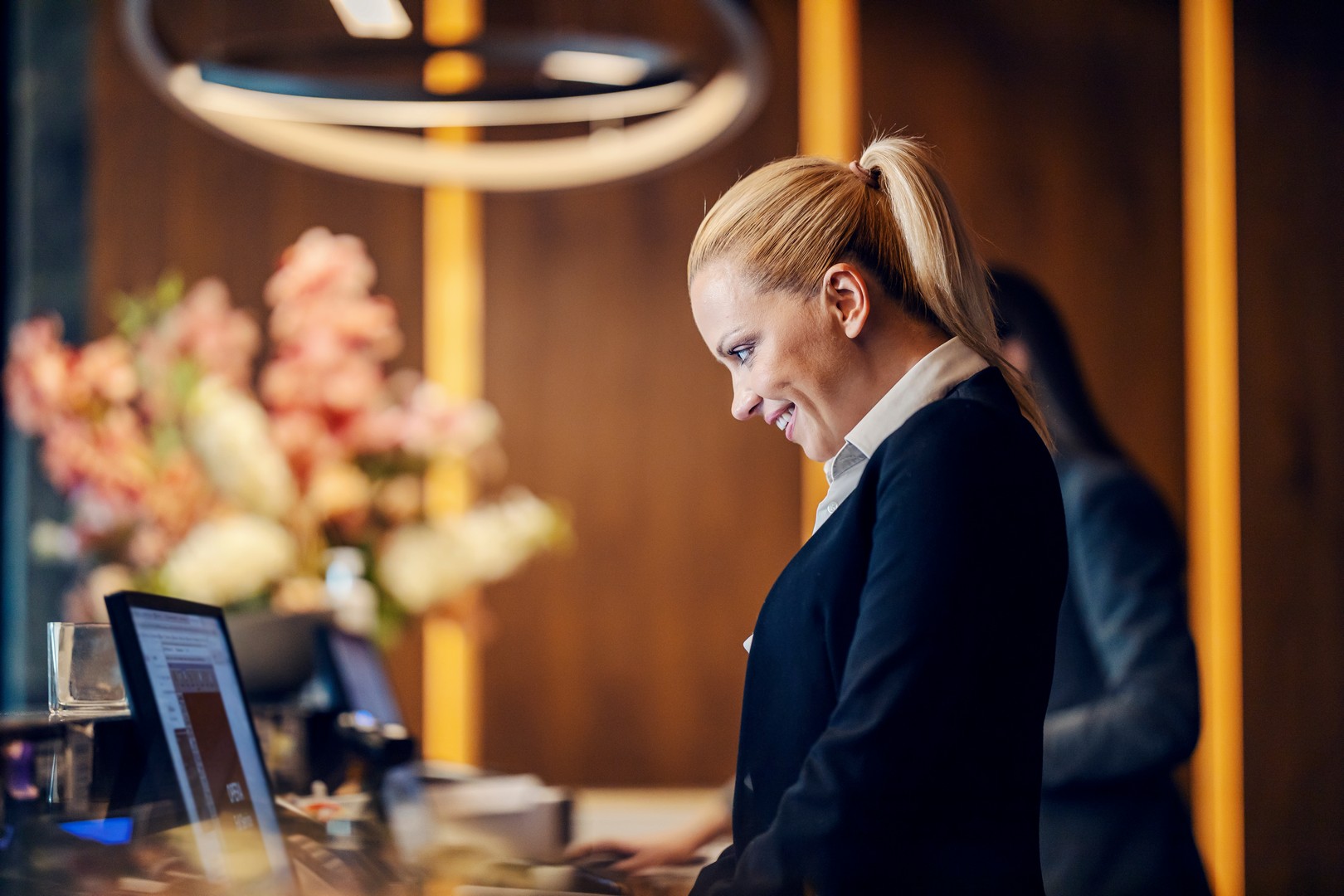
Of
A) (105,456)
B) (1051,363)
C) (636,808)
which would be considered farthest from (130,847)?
(636,808)

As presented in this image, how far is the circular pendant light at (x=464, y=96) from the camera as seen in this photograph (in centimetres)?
248

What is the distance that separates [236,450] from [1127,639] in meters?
1.57

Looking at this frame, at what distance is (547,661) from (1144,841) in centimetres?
257

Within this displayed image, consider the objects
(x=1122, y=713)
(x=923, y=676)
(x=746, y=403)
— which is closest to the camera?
(x=923, y=676)

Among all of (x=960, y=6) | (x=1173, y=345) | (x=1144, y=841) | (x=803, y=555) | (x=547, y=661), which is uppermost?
(x=960, y=6)

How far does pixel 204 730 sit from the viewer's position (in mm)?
1240

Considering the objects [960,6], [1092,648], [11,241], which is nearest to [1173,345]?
[960,6]

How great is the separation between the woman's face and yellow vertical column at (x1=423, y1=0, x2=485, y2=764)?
9.76ft

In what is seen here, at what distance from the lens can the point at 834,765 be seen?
3.05ft

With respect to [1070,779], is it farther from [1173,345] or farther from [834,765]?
[1173,345]

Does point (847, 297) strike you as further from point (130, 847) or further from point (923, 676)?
point (130, 847)

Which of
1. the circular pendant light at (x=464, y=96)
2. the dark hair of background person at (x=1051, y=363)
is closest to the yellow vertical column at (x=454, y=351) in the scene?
the circular pendant light at (x=464, y=96)

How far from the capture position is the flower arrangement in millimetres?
2285

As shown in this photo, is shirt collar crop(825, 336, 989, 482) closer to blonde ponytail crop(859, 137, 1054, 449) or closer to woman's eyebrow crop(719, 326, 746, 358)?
blonde ponytail crop(859, 137, 1054, 449)
